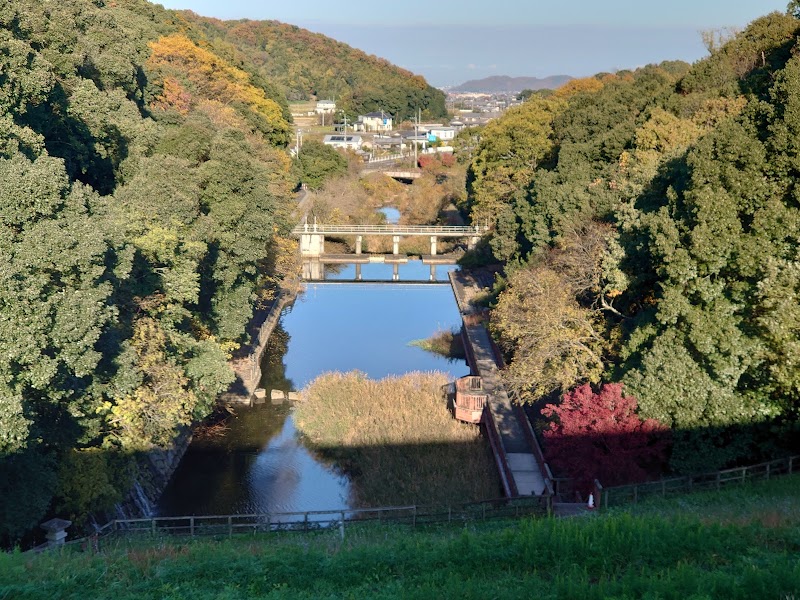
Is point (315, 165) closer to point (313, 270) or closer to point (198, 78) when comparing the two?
point (198, 78)

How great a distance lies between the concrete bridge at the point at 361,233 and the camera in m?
46.2

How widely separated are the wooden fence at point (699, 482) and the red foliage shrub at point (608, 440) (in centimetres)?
87

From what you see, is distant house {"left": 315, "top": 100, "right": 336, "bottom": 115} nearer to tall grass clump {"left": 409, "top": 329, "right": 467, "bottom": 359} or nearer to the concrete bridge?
the concrete bridge

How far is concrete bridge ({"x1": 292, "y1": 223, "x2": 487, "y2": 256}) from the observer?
1821 inches

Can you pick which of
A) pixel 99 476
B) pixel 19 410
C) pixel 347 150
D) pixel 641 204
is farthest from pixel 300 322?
pixel 347 150

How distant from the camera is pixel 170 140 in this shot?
27719 millimetres

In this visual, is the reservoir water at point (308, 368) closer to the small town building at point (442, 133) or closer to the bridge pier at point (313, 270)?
A: the bridge pier at point (313, 270)

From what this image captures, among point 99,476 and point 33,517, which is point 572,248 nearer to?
point 99,476

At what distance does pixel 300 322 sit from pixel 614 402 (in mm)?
21292

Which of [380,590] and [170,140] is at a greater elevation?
[170,140]

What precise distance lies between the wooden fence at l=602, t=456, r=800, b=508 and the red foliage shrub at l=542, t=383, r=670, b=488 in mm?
867

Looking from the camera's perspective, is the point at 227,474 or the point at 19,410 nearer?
the point at 19,410

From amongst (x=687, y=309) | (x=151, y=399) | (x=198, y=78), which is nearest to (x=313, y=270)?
(x=198, y=78)

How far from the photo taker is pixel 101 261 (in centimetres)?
1448
